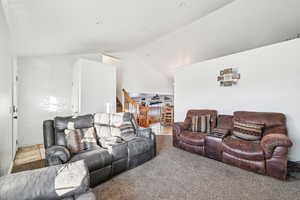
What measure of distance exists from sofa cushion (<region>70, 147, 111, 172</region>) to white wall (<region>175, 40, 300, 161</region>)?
3.05 meters

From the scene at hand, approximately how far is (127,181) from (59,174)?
4.16 ft

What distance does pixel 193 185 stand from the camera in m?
2.00

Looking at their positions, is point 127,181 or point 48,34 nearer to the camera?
point 127,181

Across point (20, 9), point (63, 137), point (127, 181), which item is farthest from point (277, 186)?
point (20, 9)

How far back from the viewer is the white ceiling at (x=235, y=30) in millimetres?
2846

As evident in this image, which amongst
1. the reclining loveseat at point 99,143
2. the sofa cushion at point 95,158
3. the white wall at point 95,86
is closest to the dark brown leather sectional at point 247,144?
the reclining loveseat at point 99,143

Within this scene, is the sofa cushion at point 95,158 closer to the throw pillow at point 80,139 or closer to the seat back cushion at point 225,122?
the throw pillow at point 80,139

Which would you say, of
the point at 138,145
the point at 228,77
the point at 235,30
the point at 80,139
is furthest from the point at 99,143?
the point at 235,30

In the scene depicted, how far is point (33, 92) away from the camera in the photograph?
370cm

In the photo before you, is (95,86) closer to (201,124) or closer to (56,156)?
(56,156)

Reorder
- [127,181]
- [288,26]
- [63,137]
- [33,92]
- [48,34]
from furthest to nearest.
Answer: [33,92], [288,26], [48,34], [63,137], [127,181]

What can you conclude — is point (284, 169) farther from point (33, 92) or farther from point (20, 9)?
point (33, 92)

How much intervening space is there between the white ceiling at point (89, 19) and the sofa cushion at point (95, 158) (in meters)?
2.06

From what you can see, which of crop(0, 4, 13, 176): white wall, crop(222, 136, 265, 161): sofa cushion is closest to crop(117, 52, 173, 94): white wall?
crop(0, 4, 13, 176): white wall
